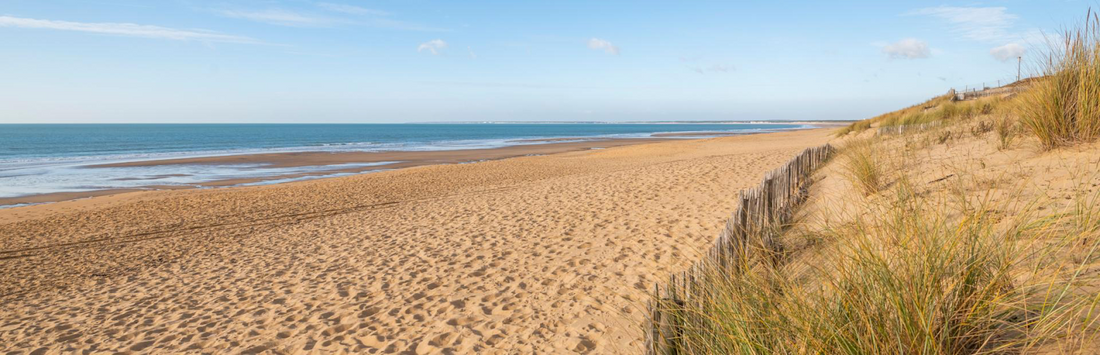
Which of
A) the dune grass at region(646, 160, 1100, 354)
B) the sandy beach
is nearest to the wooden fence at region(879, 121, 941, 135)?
the sandy beach

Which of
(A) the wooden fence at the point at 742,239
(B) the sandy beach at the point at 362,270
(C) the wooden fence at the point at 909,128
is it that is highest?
(C) the wooden fence at the point at 909,128

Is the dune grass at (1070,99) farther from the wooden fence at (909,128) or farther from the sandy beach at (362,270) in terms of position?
the wooden fence at (909,128)

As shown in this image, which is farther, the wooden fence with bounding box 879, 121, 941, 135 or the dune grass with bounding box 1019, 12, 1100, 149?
the wooden fence with bounding box 879, 121, 941, 135

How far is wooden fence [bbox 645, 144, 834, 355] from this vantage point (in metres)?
2.45

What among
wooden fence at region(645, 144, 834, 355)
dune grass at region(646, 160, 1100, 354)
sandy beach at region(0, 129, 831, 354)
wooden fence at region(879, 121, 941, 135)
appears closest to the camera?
dune grass at region(646, 160, 1100, 354)

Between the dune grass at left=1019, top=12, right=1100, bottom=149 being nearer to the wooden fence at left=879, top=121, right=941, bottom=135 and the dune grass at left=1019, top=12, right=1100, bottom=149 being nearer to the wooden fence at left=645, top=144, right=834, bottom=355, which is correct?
the wooden fence at left=645, top=144, right=834, bottom=355

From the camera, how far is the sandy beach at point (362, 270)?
452cm

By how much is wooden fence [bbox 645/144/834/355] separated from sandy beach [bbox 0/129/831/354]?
1063 millimetres

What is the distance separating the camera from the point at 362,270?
6.41m

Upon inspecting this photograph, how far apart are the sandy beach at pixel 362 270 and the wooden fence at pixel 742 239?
1.06 m

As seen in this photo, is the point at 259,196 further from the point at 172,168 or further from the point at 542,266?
the point at 172,168

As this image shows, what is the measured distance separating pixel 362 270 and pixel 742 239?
4.29m

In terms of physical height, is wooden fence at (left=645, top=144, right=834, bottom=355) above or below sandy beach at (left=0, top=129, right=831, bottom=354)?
above

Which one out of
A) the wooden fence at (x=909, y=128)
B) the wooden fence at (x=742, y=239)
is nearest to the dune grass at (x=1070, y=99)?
the wooden fence at (x=742, y=239)
